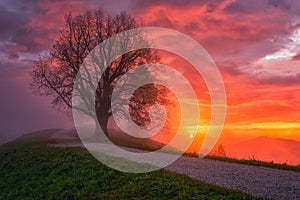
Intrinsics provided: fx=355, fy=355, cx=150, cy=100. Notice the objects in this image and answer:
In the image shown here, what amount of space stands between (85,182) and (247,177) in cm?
900

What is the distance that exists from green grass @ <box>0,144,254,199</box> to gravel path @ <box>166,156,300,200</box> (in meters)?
1.41

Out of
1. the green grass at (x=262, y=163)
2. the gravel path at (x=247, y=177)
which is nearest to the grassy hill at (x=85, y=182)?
the gravel path at (x=247, y=177)

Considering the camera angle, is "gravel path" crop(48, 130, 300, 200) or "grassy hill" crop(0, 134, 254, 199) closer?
"gravel path" crop(48, 130, 300, 200)

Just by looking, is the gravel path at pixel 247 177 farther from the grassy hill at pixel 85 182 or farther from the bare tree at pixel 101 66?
the bare tree at pixel 101 66

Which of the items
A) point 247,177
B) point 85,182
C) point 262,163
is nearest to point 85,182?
point 85,182

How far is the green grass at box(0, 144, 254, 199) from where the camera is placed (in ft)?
53.2

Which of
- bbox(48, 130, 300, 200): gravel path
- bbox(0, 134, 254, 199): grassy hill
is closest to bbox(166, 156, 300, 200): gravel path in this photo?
bbox(48, 130, 300, 200): gravel path

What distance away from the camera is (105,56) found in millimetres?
45625

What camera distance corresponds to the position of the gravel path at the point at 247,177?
1599 centimetres

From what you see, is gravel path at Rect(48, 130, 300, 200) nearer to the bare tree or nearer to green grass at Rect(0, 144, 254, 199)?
green grass at Rect(0, 144, 254, 199)

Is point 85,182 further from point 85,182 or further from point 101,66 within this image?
point 101,66

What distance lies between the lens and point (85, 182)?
2027 centimetres

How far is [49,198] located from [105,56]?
28.2m

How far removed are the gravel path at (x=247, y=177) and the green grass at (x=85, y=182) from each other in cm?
141
